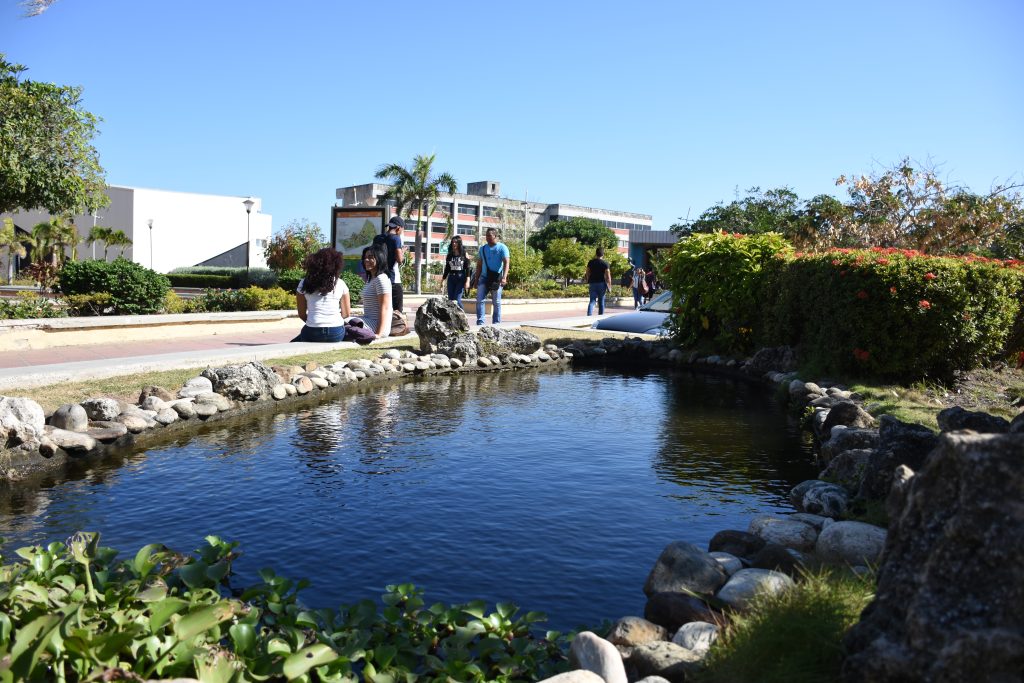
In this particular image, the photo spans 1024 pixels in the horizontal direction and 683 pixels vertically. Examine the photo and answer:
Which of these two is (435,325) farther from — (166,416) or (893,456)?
(893,456)

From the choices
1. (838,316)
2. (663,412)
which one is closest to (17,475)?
(663,412)

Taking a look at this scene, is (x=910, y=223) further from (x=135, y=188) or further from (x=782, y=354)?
(x=135, y=188)

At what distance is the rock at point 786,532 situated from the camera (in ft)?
16.3

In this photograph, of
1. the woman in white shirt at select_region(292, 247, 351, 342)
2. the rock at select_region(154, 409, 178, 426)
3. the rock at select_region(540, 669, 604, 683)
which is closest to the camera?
the rock at select_region(540, 669, 604, 683)

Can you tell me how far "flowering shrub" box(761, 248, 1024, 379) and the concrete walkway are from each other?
24.2 ft

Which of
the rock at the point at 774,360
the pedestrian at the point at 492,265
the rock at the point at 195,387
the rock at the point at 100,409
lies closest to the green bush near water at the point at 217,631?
the rock at the point at 100,409

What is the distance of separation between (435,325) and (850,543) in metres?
9.36

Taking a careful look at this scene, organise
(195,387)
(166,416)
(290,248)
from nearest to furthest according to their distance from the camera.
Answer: (166,416) → (195,387) → (290,248)

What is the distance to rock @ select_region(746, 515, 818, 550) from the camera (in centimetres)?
498

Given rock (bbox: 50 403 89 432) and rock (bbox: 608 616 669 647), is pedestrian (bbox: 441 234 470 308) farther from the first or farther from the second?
rock (bbox: 608 616 669 647)

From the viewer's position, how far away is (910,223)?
75.3 ft

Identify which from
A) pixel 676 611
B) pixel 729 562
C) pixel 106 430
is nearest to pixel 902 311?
pixel 729 562

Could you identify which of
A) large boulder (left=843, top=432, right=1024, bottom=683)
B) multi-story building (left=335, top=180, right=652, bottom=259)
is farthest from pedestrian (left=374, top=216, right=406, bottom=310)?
multi-story building (left=335, top=180, right=652, bottom=259)

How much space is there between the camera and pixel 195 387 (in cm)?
896
